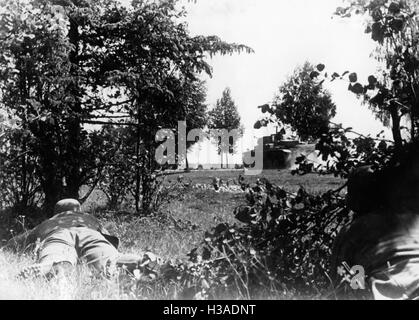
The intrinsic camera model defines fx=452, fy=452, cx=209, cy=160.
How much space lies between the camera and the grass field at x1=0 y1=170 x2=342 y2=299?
3.07m

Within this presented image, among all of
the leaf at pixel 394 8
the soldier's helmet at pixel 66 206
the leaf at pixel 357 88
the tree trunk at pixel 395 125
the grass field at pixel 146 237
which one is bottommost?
the grass field at pixel 146 237

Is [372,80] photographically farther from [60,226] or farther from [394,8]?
[60,226]

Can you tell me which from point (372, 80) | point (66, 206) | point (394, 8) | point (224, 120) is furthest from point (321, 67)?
point (224, 120)

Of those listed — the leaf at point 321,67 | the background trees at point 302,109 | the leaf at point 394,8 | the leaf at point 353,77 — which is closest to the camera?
the leaf at point 394,8

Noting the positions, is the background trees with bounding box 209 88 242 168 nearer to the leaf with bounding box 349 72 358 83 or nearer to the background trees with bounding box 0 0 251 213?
the background trees with bounding box 0 0 251 213

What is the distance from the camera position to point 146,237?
5562 mm

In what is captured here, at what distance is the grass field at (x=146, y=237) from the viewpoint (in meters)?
3.07

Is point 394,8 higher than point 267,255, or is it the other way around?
point 394,8

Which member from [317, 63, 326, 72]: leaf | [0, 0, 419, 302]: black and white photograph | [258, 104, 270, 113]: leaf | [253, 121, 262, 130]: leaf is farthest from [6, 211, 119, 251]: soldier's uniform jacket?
[317, 63, 326, 72]: leaf

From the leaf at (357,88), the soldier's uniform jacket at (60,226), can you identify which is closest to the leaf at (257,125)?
the leaf at (357,88)

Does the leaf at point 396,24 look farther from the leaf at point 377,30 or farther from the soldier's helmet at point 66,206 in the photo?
the soldier's helmet at point 66,206

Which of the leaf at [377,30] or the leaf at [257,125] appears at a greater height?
the leaf at [377,30]
